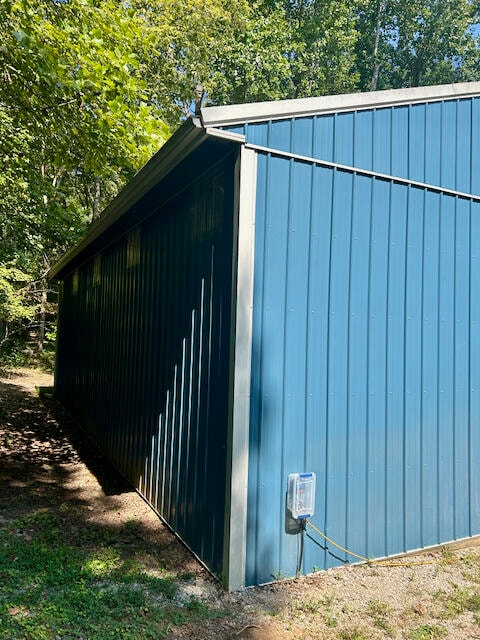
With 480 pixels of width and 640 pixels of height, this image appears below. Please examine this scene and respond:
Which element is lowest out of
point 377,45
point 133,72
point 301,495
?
point 301,495

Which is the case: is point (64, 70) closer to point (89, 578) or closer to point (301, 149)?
point (301, 149)

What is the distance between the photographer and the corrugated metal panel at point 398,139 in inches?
136

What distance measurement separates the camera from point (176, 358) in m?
4.27

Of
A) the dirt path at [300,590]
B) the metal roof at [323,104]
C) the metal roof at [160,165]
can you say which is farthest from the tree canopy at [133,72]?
the dirt path at [300,590]

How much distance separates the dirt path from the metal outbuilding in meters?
0.15

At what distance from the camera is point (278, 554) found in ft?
10.7

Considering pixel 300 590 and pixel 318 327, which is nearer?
pixel 300 590

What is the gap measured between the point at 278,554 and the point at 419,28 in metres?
24.0

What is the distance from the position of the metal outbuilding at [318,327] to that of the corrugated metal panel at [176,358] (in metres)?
0.03

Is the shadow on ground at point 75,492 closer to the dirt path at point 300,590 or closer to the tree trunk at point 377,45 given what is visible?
the dirt path at point 300,590

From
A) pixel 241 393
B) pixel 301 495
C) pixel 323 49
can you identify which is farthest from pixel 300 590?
pixel 323 49

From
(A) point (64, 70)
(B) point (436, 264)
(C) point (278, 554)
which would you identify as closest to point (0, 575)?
(C) point (278, 554)

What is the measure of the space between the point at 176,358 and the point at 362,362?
1555mm

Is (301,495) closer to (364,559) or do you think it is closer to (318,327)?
(364,559)
